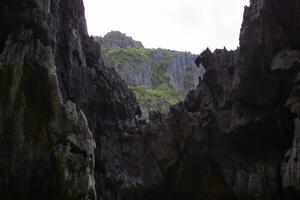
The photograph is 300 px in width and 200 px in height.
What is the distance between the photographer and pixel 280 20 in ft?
162

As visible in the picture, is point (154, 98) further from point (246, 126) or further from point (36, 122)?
point (36, 122)

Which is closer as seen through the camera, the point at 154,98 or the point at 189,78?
the point at 154,98

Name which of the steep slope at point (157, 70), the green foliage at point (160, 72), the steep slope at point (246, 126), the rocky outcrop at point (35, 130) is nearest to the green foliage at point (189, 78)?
the steep slope at point (157, 70)

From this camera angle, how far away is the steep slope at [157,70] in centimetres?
13888

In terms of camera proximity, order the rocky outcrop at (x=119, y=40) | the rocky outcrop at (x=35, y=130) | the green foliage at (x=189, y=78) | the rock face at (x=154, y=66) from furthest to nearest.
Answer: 1. the rocky outcrop at (x=119, y=40)
2. the green foliage at (x=189, y=78)
3. the rock face at (x=154, y=66)
4. the rocky outcrop at (x=35, y=130)

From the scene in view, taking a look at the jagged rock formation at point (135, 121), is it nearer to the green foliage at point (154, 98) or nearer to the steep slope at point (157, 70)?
the green foliage at point (154, 98)

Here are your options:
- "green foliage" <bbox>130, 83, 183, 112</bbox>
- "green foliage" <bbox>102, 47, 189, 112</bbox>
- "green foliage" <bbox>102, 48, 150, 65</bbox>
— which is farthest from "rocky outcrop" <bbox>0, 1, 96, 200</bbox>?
"green foliage" <bbox>102, 48, 150, 65</bbox>

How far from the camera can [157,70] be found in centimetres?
15725

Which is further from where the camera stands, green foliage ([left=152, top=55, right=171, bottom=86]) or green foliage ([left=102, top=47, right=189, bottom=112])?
green foliage ([left=152, top=55, right=171, bottom=86])

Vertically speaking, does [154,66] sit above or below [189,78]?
above

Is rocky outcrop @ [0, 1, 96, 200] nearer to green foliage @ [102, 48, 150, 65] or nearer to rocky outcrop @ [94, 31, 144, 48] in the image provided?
green foliage @ [102, 48, 150, 65]

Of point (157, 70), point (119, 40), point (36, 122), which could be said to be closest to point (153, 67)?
point (157, 70)

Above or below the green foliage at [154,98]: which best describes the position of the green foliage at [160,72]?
above

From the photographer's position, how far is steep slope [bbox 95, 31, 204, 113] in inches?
5468
